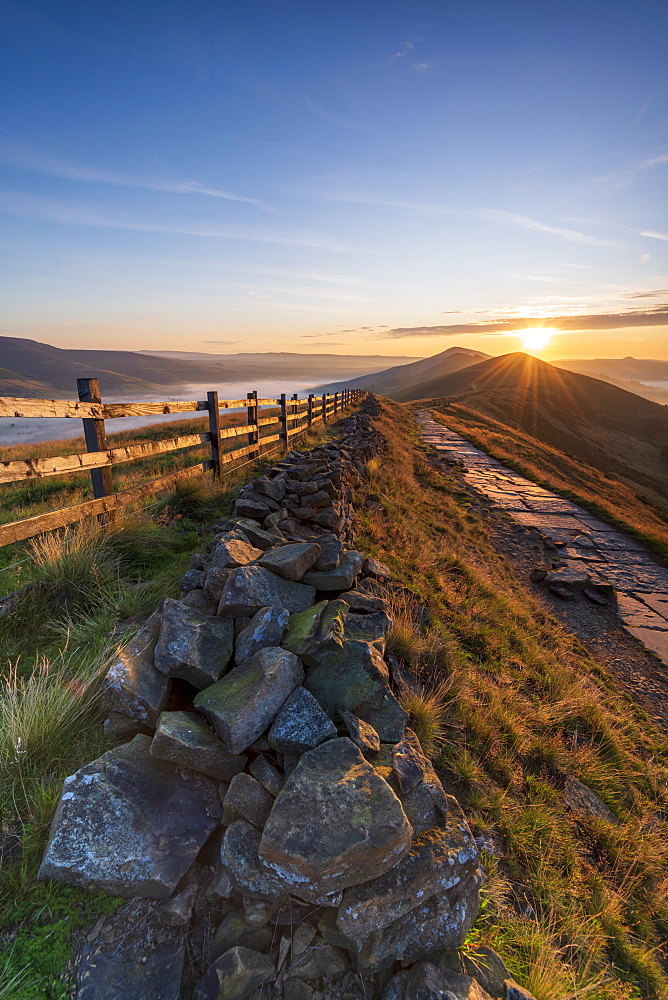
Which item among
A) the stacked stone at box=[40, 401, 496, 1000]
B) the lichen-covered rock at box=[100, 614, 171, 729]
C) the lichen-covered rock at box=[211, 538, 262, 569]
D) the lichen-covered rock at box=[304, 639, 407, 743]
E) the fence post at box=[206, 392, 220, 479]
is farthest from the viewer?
the fence post at box=[206, 392, 220, 479]

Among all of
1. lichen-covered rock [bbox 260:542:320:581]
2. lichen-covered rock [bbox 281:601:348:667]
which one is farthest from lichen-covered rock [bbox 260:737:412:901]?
lichen-covered rock [bbox 260:542:320:581]

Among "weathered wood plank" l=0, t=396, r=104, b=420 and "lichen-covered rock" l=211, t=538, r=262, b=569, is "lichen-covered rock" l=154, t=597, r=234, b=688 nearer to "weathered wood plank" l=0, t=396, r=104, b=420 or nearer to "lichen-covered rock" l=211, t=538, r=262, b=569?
"lichen-covered rock" l=211, t=538, r=262, b=569

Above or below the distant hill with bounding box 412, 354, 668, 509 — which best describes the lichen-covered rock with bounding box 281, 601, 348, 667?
above

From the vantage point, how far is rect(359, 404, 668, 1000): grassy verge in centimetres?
242

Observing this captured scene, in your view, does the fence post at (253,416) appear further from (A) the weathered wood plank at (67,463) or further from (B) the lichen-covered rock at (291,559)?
(B) the lichen-covered rock at (291,559)

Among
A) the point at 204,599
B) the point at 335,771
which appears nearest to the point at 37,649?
the point at 204,599

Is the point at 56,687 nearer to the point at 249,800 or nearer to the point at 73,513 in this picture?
the point at 249,800

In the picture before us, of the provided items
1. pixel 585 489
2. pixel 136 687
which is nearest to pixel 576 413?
pixel 585 489

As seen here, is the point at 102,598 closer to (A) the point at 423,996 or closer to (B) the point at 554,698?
(A) the point at 423,996

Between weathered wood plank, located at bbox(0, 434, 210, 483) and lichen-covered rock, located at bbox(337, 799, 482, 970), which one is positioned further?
weathered wood plank, located at bbox(0, 434, 210, 483)

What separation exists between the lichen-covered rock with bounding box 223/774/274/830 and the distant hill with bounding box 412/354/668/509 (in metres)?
37.7

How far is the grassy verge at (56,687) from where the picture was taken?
171 centimetres

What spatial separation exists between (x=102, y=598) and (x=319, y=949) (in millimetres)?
3183

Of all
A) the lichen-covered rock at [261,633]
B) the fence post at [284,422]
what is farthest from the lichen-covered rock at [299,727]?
the fence post at [284,422]
